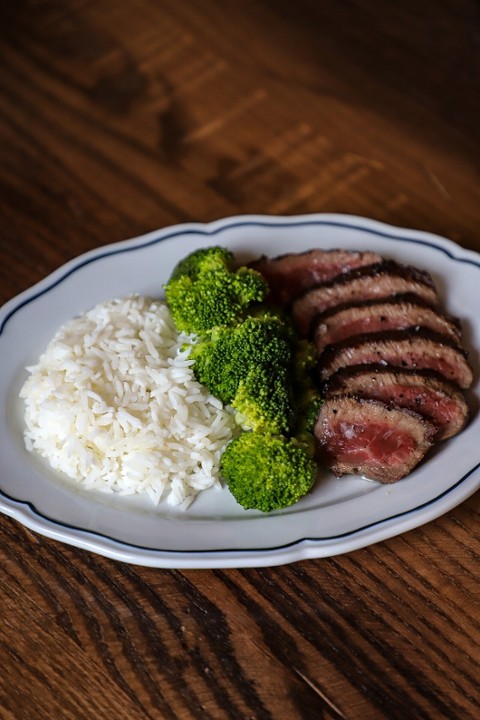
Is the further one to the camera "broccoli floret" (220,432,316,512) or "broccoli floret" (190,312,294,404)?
"broccoli floret" (190,312,294,404)

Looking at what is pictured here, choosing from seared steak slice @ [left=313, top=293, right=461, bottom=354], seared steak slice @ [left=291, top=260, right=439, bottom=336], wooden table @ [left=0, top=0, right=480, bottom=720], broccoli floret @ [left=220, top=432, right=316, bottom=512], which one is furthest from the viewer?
seared steak slice @ [left=291, top=260, right=439, bottom=336]

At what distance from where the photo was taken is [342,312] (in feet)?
11.3

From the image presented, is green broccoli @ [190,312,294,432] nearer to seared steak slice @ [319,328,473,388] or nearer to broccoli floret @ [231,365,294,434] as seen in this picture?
broccoli floret @ [231,365,294,434]

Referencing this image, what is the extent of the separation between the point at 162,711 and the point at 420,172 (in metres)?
2.98

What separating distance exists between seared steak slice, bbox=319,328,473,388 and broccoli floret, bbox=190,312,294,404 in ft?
0.80

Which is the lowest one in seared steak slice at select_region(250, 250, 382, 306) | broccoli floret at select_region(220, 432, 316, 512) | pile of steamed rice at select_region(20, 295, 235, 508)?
pile of steamed rice at select_region(20, 295, 235, 508)

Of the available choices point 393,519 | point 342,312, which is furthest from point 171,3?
point 393,519

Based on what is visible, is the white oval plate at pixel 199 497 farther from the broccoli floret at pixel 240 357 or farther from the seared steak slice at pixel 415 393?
the broccoli floret at pixel 240 357

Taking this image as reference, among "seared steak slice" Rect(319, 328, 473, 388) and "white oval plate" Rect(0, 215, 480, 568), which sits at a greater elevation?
"seared steak slice" Rect(319, 328, 473, 388)

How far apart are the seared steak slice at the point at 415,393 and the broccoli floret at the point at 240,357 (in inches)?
9.4

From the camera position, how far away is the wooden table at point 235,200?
2.66 m

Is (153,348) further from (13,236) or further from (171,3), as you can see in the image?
(171,3)

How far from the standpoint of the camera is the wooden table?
2660mm

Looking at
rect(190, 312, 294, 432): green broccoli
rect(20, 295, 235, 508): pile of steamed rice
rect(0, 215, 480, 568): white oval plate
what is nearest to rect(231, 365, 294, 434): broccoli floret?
rect(190, 312, 294, 432): green broccoli
